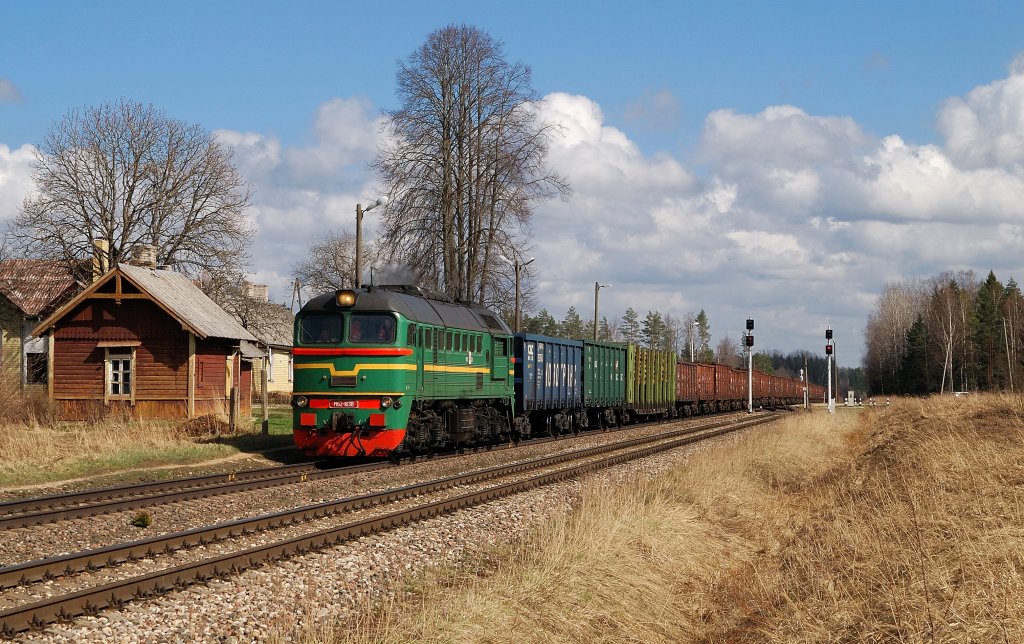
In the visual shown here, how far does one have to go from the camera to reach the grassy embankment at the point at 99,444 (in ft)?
60.2

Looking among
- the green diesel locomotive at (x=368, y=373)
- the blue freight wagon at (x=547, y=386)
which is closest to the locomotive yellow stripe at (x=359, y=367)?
the green diesel locomotive at (x=368, y=373)

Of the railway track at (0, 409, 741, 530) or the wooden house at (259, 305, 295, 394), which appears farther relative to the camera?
the wooden house at (259, 305, 295, 394)

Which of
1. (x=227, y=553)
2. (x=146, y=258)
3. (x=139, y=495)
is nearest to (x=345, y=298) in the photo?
(x=139, y=495)

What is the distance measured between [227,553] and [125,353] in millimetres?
22332

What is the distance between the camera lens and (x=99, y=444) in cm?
2089

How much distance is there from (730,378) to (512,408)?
113 feet

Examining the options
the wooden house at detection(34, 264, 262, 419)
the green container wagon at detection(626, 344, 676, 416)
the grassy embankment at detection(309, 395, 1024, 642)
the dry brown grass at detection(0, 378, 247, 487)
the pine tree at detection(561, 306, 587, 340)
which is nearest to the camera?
the grassy embankment at detection(309, 395, 1024, 642)

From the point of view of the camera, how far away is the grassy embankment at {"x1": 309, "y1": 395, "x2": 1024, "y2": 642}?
722cm

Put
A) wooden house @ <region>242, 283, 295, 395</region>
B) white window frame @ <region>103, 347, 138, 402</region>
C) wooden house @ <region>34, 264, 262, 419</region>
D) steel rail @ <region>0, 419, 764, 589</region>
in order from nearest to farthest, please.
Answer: steel rail @ <region>0, 419, 764, 589</region> → wooden house @ <region>34, 264, 262, 419</region> → white window frame @ <region>103, 347, 138, 402</region> → wooden house @ <region>242, 283, 295, 395</region>

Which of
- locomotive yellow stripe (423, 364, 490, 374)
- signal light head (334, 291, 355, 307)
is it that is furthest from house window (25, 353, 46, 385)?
signal light head (334, 291, 355, 307)

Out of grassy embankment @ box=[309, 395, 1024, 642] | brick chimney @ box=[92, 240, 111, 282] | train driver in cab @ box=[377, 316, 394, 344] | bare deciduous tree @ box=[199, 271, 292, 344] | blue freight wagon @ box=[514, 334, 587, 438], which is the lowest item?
grassy embankment @ box=[309, 395, 1024, 642]

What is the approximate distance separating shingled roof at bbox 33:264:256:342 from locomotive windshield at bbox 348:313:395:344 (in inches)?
451

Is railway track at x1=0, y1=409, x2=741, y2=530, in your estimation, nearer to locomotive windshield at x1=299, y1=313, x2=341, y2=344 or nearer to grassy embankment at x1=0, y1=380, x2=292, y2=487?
locomotive windshield at x1=299, y1=313, x2=341, y2=344

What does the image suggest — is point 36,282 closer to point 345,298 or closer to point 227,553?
point 345,298
